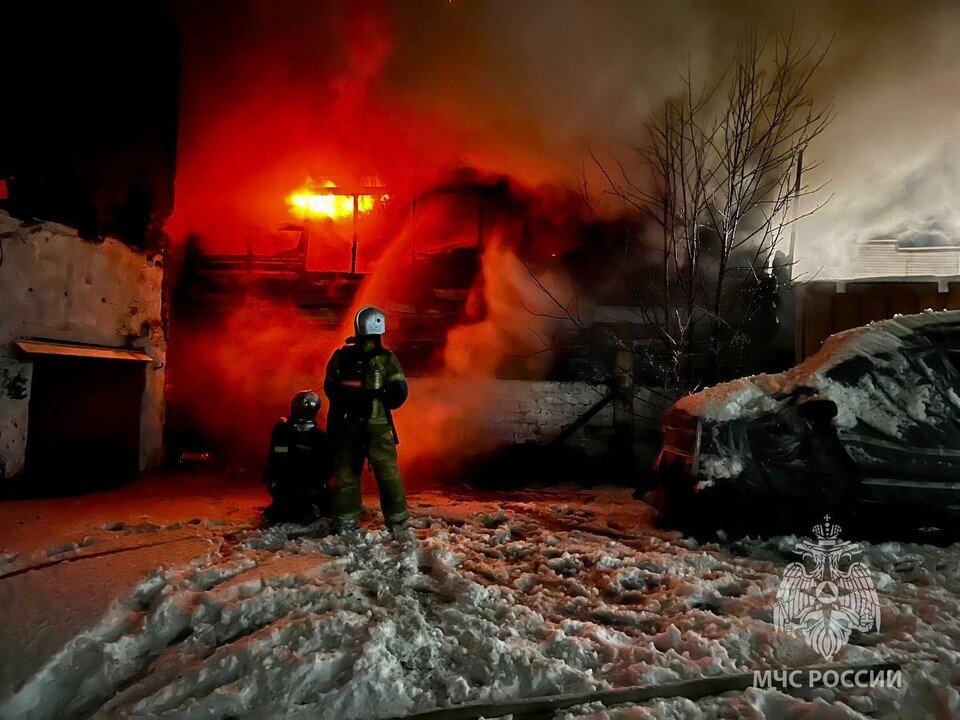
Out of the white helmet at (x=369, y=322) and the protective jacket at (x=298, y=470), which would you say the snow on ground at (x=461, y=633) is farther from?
the white helmet at (x=369, y=322)

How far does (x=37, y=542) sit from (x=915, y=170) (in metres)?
15.6

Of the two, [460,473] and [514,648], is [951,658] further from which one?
[460,473]

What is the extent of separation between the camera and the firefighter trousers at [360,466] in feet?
16.3

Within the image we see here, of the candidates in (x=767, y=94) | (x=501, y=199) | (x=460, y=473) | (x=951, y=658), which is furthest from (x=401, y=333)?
(x=951, y=658)

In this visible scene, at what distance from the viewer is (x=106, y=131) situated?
7605 mm

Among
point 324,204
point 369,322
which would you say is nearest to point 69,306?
point 369,322

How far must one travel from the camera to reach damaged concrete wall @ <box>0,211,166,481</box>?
614 centimetres

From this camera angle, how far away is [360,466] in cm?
502

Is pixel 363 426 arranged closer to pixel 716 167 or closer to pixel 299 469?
pixel 299 469

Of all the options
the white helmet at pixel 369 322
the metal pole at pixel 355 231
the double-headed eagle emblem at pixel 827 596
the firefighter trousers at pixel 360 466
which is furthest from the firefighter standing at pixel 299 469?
the metal pole at pixel 355 231

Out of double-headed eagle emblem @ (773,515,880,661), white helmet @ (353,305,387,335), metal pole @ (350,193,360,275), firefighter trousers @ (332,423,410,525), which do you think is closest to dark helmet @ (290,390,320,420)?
firefighter trousers @ (332,423,410,525)

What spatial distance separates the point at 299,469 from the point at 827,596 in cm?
412

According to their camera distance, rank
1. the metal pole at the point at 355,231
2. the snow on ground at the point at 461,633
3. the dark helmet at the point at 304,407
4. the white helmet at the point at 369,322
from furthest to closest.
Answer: the metal pole at the point at 355,231 < the dark helmet at the point at 304,407 < the white helmet at the point at 369,322 < the snow on ground at the point at 461,633

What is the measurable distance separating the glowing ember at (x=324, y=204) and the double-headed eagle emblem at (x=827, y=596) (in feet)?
38.7
